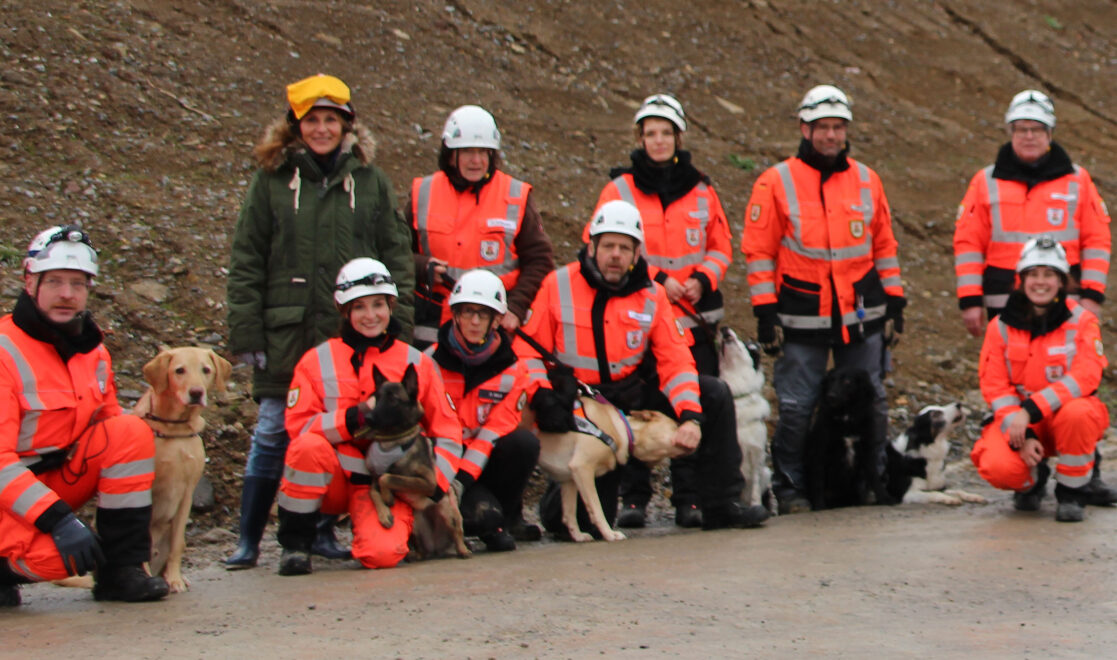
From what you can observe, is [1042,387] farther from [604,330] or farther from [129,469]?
[129,469]

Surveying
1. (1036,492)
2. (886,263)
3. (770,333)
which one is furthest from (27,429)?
(1036,492)

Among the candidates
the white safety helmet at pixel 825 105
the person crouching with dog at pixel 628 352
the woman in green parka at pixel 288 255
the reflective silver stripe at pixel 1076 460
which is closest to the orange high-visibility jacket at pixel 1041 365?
the reflective silver stripe at pixel 1076 460

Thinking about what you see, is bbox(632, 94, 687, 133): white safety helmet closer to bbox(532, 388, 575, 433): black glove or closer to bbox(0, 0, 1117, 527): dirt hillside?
bbox(532, 388, 575, 433): black glove

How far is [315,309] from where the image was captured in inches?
286

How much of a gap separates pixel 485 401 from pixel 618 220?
47.8 inches

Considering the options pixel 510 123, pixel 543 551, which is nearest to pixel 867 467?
pixel 543 551

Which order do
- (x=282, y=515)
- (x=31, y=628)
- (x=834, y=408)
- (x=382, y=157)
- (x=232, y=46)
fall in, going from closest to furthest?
(x=31, y=628)
(x=282, y=515)
(x=834, y=408)
(x=382, y=157)
(x=232, y=46)

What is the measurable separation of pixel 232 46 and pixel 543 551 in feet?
28.2

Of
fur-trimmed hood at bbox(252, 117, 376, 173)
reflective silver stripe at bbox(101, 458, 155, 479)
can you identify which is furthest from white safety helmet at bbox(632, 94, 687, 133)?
Result: reflective silver stripe at bbox(101, 458, 155, 479)

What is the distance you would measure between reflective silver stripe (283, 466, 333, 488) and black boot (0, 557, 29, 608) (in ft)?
4.18

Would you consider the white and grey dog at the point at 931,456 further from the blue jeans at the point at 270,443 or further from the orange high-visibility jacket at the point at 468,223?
the blue jeans at the point at 270,443

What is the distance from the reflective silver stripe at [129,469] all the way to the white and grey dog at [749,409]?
11.3ft

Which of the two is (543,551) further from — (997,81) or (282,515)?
(997,81)

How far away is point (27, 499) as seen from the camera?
579 cm
